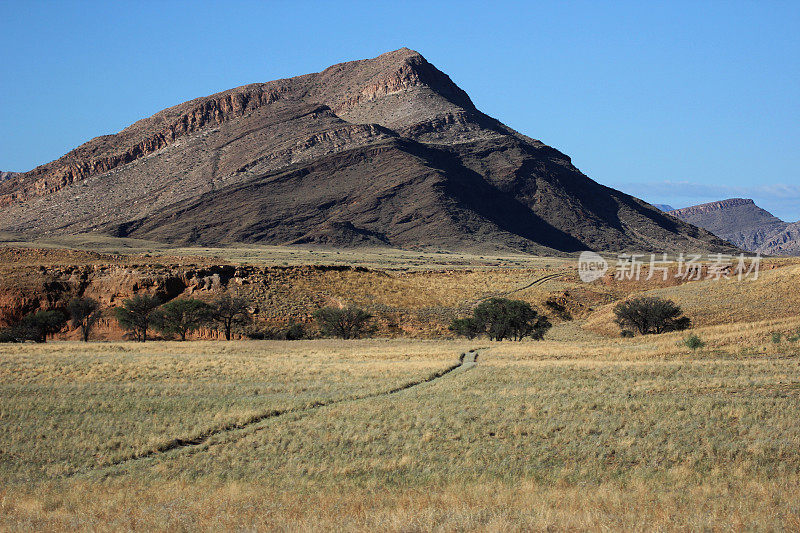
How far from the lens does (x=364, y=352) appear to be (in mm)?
31875

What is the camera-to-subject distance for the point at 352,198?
6358 inches

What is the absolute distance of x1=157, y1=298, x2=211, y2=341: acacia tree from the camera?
44375 mm

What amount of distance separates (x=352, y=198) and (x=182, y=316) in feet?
385

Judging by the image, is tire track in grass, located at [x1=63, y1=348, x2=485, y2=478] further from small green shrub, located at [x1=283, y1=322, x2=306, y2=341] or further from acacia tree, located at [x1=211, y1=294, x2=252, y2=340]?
acacia tree, located at [x1=211, y1=294, x2=252, y2=340]

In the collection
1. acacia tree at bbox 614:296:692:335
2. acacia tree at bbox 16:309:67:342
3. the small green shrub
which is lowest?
acacia tree at bbox 16:309:67:342

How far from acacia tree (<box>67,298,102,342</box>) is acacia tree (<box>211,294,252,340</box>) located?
8660 millimetres

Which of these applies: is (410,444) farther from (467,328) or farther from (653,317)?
(467,328)

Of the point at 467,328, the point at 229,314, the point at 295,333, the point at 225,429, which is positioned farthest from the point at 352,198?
the point at 225,429

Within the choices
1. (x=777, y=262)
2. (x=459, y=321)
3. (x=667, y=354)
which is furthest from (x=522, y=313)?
(x=777, y=262)

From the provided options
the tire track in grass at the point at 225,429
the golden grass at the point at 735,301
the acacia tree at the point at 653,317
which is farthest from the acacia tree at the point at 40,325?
the acacia tree at the point at 653,317

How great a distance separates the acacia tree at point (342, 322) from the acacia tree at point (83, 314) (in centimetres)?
1565

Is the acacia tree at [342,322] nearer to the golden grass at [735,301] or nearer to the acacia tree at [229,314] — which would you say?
the acacia tree at [229,314]

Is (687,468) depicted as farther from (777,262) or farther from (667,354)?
(777,262)

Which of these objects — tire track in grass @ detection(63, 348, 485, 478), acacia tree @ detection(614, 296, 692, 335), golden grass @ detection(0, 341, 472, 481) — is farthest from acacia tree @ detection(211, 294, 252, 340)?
acacia tree @ detection(614, 296, 692, 335)
